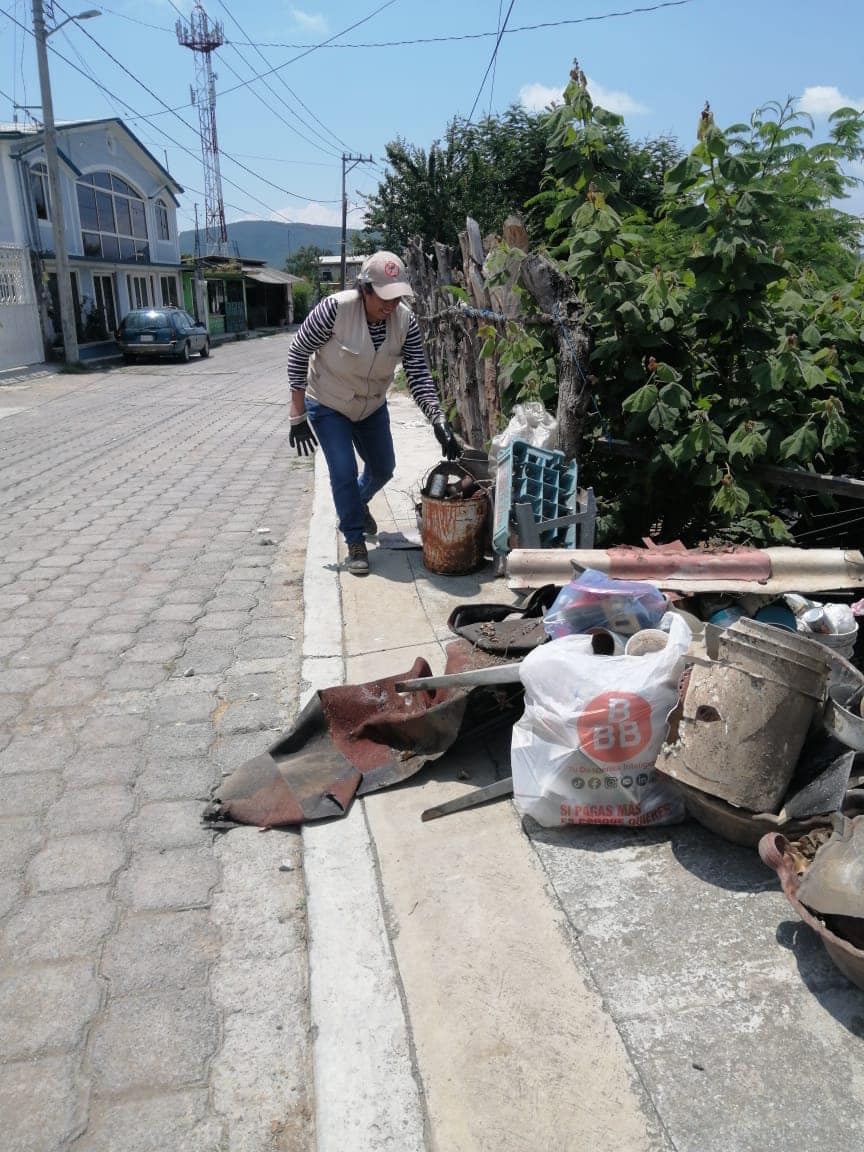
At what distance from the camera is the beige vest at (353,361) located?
5.32 metres

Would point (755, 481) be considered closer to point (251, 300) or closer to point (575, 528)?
point (575, 528)

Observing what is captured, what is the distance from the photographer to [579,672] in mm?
2883

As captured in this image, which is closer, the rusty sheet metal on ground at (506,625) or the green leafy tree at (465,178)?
the rusty sheet metal on ground at (506,625)

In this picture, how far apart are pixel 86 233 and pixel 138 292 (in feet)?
16.0

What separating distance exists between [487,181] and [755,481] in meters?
20.0

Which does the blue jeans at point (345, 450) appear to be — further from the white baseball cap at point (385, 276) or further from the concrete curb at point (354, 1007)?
the concrete curb at point (354, 1007)

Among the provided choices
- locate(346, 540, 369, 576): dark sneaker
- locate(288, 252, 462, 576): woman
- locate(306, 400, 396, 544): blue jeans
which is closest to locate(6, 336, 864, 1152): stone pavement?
locate(346, 540, 369, 576): dark sneaker

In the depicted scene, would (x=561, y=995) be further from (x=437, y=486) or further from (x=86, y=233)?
(x=86, y=233)

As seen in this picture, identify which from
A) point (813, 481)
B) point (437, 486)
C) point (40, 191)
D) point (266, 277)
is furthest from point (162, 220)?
point (813, 481)

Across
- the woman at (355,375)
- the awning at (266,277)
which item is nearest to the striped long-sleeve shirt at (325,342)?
the woman at (355,375)

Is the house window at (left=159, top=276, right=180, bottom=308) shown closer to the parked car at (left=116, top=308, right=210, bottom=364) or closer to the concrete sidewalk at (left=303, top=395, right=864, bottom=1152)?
the parked car at (left=116, top=308, right=210, bottom=364)

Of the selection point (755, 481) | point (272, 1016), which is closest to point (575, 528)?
point (755, 481)

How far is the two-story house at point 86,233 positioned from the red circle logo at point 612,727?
911 inches

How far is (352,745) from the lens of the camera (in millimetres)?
3480
